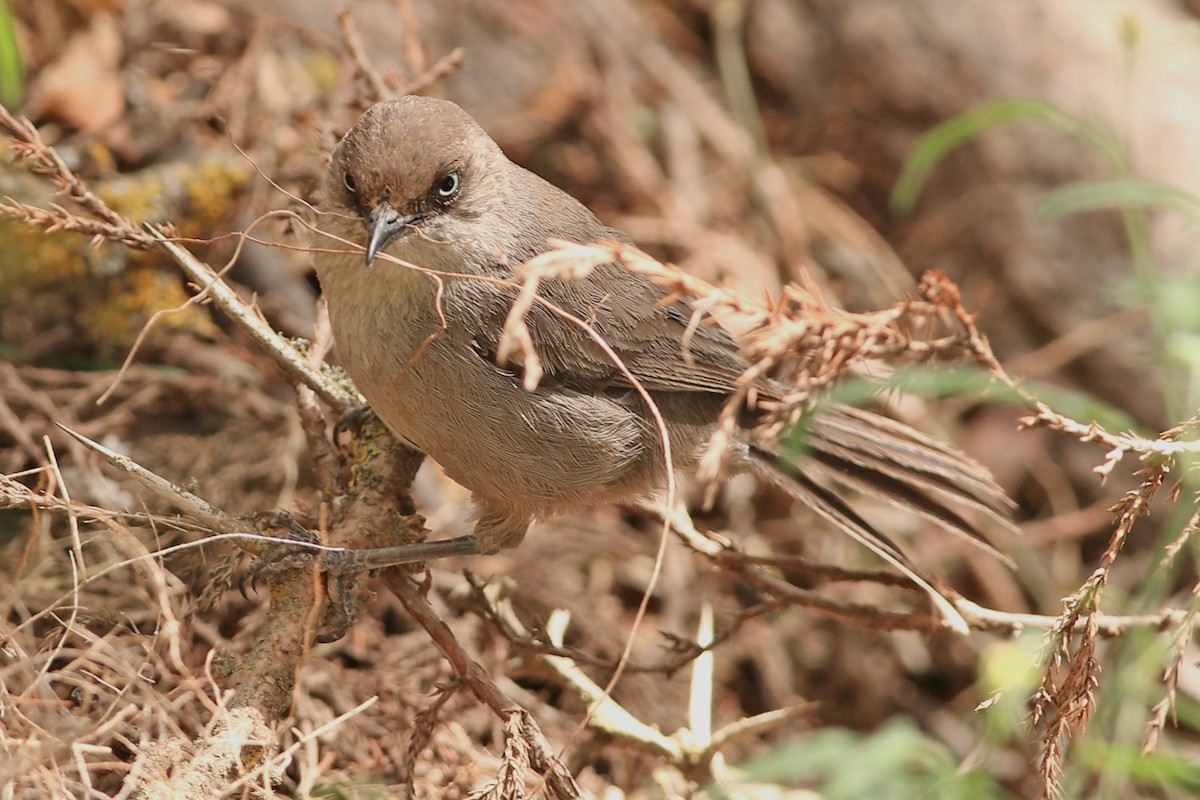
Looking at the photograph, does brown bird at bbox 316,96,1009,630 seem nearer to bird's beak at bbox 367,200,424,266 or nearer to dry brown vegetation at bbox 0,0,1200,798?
bird's beak at bbox 367,200,424,266

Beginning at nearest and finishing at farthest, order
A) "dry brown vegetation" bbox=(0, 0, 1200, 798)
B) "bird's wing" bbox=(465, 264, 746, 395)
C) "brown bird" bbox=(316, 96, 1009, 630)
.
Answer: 1. "dry brown vegetation" bbox=(0, 0, 1200, 798)
2. "brown bird" bbox=(316, 96, 1009, 630)
3. "bird's wing" bbox=(465, 264, 746, 395)

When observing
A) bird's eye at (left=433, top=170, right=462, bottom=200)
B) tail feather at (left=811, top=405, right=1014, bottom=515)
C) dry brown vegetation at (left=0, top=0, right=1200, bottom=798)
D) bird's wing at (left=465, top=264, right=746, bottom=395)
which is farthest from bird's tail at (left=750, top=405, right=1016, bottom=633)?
bird's eye at (left=433, top=170, right=462, bottom=200)

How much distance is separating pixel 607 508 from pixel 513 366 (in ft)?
→ 6.14

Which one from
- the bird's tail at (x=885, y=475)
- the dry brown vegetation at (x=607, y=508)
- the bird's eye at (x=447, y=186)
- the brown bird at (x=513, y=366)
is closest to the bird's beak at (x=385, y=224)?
the brown bird at (x=513, y=366)

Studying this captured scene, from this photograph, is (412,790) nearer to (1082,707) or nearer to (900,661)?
(1082,707)

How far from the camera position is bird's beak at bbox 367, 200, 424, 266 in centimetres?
336

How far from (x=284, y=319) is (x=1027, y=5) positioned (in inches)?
179

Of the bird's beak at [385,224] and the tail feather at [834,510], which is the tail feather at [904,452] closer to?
the tail feather at [834,510]

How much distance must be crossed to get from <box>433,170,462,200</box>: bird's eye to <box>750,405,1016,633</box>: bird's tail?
1.48 metres

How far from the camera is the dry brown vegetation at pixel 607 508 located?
2.71 meters

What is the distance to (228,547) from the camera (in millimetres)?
3699

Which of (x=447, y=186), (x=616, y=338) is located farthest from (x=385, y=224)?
(x=616, y=338)

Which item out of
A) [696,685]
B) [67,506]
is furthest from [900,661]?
[67,506]

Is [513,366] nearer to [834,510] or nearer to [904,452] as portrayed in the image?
[834,510]
